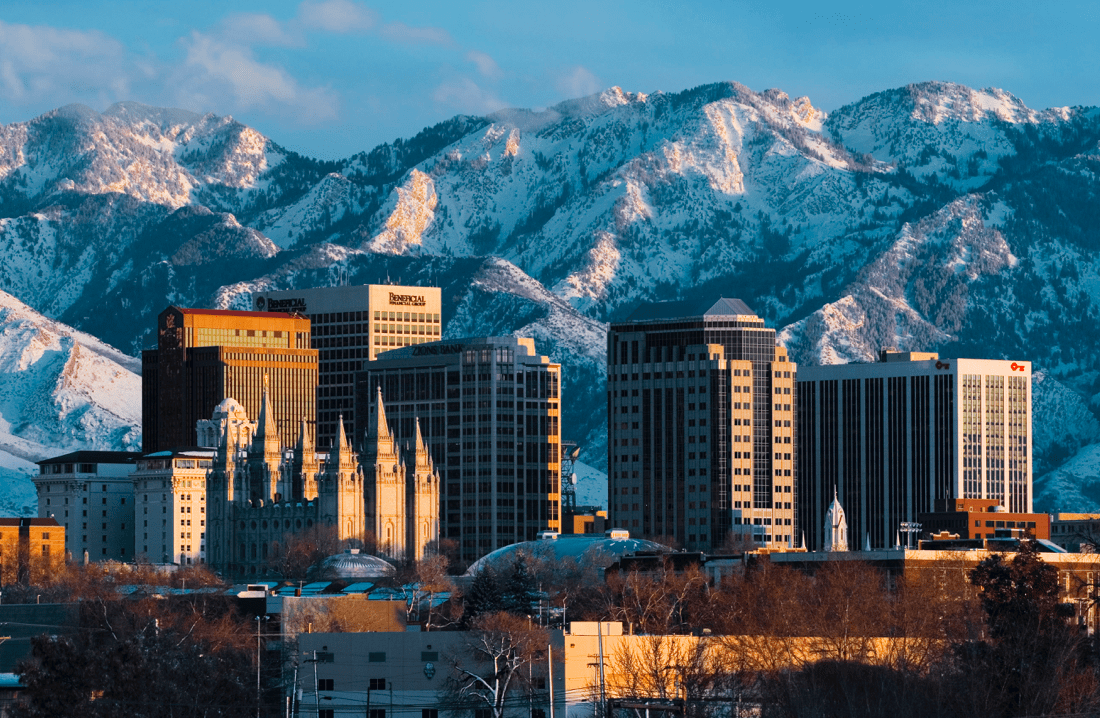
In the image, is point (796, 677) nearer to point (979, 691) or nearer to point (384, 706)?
point (979, 691)

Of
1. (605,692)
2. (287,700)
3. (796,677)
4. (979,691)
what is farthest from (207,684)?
(979,691)

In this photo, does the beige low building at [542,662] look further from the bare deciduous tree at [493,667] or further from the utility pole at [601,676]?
the bare deciduous tree at [493,667]

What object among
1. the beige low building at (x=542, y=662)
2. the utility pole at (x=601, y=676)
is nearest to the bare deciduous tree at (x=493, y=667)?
the beige low building at (x=542, y=662)

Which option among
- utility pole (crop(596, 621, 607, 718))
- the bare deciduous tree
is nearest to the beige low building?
utility pole (crop(596, 621, 607, 718))

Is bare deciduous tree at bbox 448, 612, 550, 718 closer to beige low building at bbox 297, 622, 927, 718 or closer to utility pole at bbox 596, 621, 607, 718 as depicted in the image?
beige low building at bbox 297, 622, 927, 718

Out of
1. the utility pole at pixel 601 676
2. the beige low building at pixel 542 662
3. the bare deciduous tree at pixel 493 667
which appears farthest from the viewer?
the bare deciduous tree at pixel 493 667

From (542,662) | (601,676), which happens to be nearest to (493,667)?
(542,662)

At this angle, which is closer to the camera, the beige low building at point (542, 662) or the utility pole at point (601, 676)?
the utility pole at point (601, 676)

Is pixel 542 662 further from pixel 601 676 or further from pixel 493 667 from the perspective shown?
pixel 601 676

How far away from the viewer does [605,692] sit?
18525 centimetres

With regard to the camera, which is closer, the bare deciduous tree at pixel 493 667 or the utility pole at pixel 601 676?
the utility pole at pixel 601 676

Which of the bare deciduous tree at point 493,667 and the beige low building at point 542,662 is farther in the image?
the bare deciduous tree at point 493,667

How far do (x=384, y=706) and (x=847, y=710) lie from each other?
4071 cm

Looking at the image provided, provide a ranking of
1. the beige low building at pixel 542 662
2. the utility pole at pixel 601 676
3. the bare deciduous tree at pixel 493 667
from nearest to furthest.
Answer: the utility pole at pixel 601 676 < the beige low building at pixel 542 662 < the bare deciduous tree at pixel 493 667
